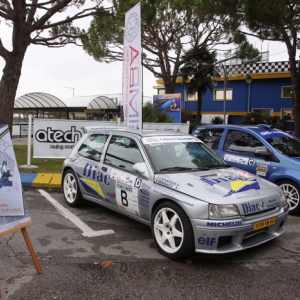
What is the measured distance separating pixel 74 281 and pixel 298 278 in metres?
2.35

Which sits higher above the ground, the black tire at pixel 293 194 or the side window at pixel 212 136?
the side window at pixel 212 136

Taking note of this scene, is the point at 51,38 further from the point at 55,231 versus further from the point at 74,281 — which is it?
the point at 74,281

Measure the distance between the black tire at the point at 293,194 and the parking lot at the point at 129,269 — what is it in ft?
2.71

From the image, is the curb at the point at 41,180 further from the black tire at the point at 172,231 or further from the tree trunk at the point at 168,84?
the tree trunk at the point at 168,84

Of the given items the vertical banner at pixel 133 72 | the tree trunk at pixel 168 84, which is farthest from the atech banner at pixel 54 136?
the tree trunk at pixel 168 84

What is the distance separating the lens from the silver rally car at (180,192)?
143 inches

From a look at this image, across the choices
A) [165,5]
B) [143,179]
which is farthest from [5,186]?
[165,5]

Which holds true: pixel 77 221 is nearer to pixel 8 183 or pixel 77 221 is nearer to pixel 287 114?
pixel 8 183

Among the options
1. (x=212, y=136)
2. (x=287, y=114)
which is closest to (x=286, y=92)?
(x=287, y=114)

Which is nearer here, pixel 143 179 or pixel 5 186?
pixel 5 186

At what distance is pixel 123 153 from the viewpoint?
5.04 meters

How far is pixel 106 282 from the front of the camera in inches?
133

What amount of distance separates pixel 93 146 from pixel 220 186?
8.59ft

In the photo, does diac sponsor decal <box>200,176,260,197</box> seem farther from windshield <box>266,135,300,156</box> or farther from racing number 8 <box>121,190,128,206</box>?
windshield <box>266,135,300,156</box>
